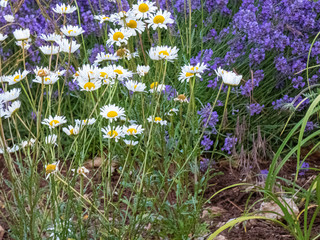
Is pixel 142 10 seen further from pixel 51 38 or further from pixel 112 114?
pixel 112 114

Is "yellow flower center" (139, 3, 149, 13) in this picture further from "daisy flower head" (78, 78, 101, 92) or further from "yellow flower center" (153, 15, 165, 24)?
"daisy flower head" (78, 78, 101, 92)

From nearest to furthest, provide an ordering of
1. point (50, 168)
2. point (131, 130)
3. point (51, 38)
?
point (50, 168)
point (131, 130)
point (51, 38)

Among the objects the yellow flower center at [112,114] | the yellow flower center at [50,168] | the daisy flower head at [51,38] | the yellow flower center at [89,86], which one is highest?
the daisy flower head at [51,38]

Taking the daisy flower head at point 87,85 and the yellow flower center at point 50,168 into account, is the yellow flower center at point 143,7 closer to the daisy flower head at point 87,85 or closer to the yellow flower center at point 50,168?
the daisy flower head at point 87,85

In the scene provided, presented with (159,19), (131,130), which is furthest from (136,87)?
Result: (159,19)

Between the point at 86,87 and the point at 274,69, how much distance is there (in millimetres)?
1642

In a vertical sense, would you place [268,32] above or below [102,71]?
above

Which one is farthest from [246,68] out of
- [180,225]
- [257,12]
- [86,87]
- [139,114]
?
[86,87]

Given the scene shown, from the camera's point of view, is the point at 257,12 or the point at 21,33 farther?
the point at 257,12

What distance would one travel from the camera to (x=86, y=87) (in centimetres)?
155

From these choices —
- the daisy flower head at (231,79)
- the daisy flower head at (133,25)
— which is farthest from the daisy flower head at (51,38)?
the daisy flower head at (231,79)

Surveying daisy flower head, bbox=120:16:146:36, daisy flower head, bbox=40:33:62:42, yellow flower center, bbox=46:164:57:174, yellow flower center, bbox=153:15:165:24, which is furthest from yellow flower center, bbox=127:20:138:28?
yellow flower center, bbox=46:164:57:174

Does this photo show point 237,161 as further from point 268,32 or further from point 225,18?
point 225,18

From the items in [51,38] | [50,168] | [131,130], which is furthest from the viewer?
[51,38]
